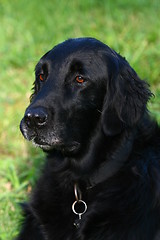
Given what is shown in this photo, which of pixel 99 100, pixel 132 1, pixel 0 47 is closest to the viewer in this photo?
pixel 99 100

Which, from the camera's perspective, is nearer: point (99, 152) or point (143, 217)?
point (143, 217)

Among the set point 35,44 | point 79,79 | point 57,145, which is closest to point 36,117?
point 57,145

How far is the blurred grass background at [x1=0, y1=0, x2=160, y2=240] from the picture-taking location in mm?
5406

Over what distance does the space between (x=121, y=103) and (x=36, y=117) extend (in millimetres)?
654

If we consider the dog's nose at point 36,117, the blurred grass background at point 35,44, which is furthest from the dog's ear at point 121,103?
the blurred grass background at point 35,44

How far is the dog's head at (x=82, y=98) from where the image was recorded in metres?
3.55

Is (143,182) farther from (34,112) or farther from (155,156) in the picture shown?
(34,112)

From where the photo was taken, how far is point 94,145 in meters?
3.76

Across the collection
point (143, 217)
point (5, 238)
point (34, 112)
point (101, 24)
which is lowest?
point (5, 238)

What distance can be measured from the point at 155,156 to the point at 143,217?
50cm

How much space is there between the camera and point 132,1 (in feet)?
30.6

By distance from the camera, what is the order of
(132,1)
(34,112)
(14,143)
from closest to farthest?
(34,112) → (14,143) → (132,1)

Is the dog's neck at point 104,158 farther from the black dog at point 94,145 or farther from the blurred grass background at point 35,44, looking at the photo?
the blurred grass background at point 35,44

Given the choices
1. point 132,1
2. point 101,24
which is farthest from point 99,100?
point 132,1
